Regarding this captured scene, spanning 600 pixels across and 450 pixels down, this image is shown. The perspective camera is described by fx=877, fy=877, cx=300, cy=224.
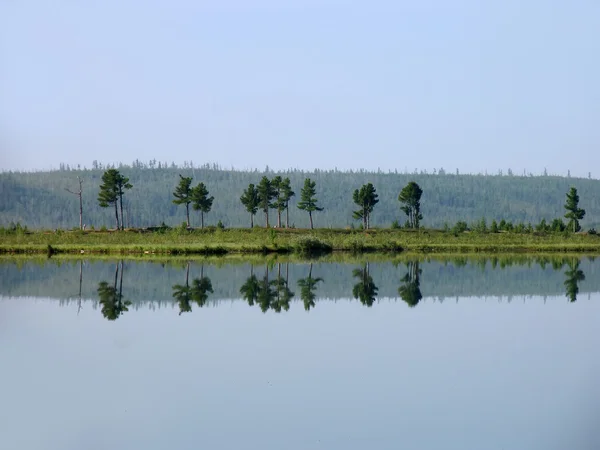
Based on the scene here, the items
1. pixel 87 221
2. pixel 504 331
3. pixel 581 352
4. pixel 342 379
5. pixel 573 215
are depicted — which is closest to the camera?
pixel 342 379

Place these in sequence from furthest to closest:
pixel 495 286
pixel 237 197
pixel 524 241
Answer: pixel 237 197 < pixel 524 241 < pixel 495 286

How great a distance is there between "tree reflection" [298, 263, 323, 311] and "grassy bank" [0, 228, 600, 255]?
16286mm

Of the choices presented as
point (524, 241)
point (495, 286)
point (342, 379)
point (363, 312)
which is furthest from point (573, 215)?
point (342, 379)

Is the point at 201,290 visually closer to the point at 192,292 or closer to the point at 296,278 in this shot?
the point at 192,292

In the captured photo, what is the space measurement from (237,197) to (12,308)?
137 metres

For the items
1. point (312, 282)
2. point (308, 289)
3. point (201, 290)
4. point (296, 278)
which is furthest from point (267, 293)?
point (296, 278)

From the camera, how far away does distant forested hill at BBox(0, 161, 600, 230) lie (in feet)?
494

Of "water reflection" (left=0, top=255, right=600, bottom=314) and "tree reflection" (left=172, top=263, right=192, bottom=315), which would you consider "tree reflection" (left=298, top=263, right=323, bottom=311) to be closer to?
"water reflection" (left=0, top=255, right=600, bottom=314)

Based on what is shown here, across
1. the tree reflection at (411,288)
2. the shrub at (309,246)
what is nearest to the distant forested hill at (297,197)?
the shrub at (309,246)

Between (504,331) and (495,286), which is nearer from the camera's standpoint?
(504,331)

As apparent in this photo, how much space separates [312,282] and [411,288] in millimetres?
3936

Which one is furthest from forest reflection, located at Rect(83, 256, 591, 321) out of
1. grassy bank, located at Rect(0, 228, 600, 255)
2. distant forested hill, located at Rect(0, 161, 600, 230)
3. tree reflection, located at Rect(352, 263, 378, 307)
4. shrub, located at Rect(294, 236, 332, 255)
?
distant forested hill, located at Rect(0, 161, 600, 230)

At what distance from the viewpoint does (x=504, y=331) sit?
69.3 ft

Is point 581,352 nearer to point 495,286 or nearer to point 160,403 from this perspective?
point 160,403
